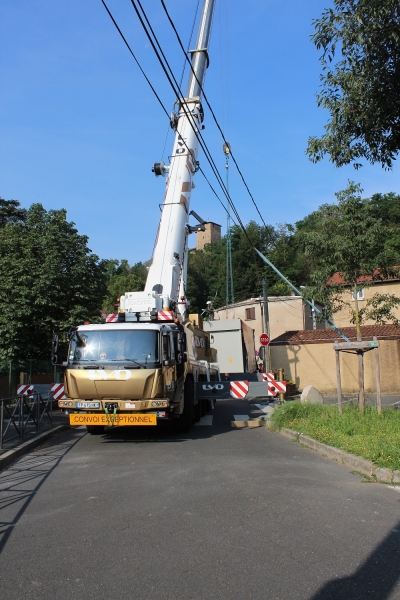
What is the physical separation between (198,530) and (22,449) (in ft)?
19.0

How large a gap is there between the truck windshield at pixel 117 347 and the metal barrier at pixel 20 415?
1.50m

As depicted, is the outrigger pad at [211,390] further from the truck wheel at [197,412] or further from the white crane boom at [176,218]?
the white crane boom at [176,218]

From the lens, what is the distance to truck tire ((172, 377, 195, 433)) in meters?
11.7

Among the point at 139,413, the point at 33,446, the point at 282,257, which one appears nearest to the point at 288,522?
the point at 139,413

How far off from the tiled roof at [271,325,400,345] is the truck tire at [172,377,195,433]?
1472 centimetres

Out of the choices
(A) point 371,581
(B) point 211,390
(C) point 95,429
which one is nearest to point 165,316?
(B) point 211,390

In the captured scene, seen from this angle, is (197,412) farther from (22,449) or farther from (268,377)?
(22,449)

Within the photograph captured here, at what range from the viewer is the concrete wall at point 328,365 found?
24297 mm

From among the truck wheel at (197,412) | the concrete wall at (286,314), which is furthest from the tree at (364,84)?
the concrete wall at (286,314)

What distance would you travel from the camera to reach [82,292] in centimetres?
2000

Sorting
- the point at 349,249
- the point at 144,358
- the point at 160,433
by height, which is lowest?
the point at 160,433

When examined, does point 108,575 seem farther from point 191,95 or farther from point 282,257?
point 282,257

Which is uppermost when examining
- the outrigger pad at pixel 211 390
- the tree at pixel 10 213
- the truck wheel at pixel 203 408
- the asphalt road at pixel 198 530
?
the tree at pixel 10 213

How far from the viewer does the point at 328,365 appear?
26094 mm
